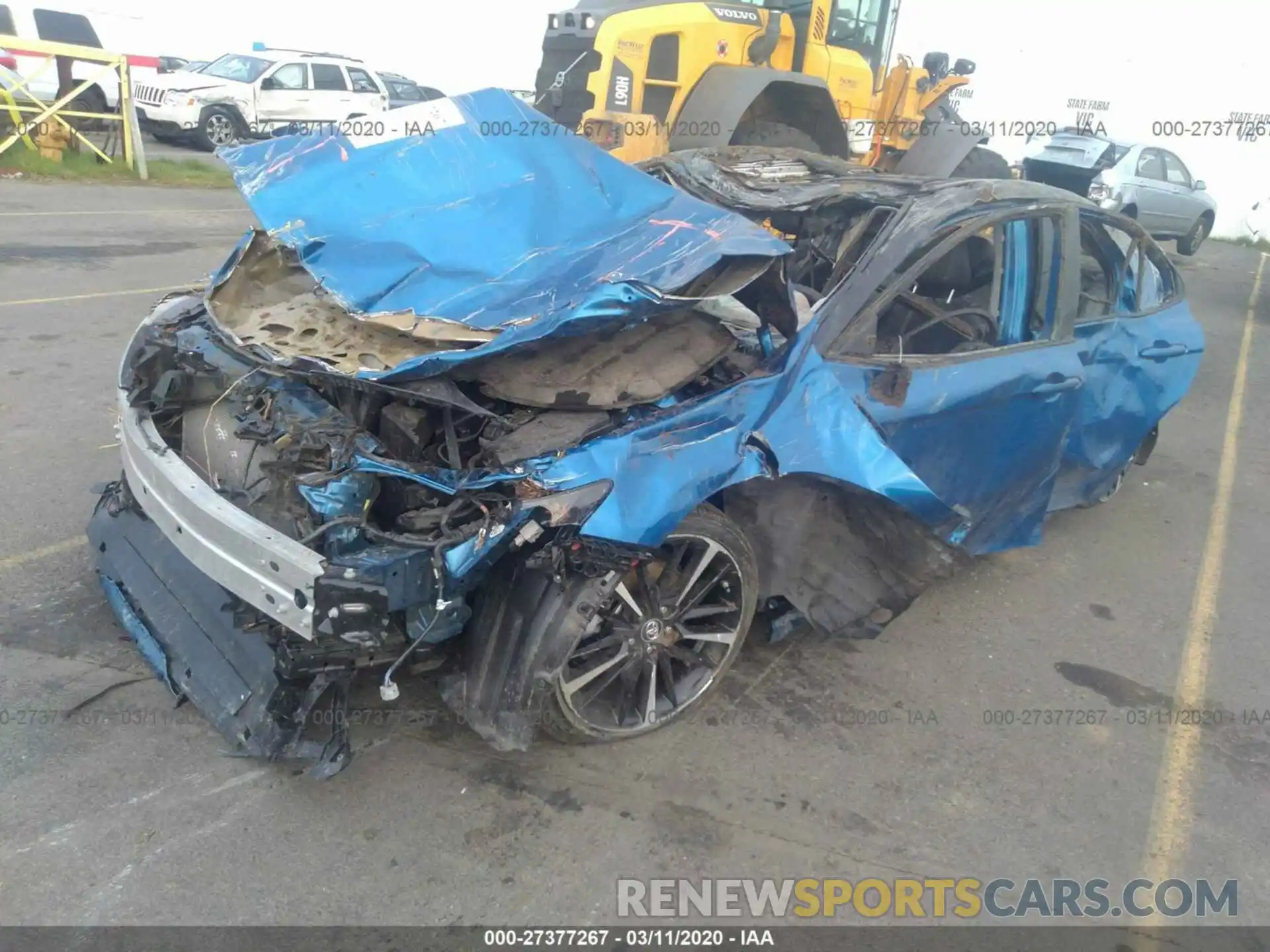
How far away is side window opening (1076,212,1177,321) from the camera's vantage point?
4289 millimetres

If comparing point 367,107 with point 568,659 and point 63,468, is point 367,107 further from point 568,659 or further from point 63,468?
point 568,659

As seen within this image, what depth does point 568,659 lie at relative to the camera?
2812 mm

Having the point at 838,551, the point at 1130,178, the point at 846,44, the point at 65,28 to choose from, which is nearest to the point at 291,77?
the point at 65,28

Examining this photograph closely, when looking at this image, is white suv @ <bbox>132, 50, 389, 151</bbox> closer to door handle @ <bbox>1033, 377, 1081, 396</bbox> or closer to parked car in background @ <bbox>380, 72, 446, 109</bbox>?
parked car in background @ <bbox>380, 72, 446, 109</bbox>

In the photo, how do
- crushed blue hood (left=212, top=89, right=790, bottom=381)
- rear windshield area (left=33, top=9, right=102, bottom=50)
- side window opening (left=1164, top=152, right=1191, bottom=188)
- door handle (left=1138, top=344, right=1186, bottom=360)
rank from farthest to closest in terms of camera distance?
rear windshield area (left=33, top=9, right=102, bottom=50) → side window opening (left=1164, top=152, right=1191, bottom=188) → door handle (left=1138, top=344, right=1186, bottom=360) → crushed blue hood (left=212, top=89, right=790, bottom=381)

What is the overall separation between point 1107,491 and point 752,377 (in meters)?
2.94

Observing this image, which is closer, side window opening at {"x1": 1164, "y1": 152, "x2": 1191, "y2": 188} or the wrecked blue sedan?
the wrecked blue sedan

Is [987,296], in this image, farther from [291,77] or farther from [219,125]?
[219,125]

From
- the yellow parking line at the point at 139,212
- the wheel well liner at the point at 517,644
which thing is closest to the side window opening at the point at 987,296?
the wheel well liner at the point at 517,644

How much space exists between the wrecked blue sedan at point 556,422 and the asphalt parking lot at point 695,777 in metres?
0.22

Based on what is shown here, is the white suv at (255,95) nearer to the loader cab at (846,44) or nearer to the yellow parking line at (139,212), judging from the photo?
the yellow parking line at (139,212)

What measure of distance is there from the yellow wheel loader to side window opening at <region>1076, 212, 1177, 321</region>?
3.65 metres

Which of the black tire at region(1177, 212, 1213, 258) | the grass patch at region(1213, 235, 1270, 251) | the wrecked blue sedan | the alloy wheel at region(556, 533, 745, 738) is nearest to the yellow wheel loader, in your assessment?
the wrecked blue sedan

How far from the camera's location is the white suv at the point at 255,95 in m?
17.4
